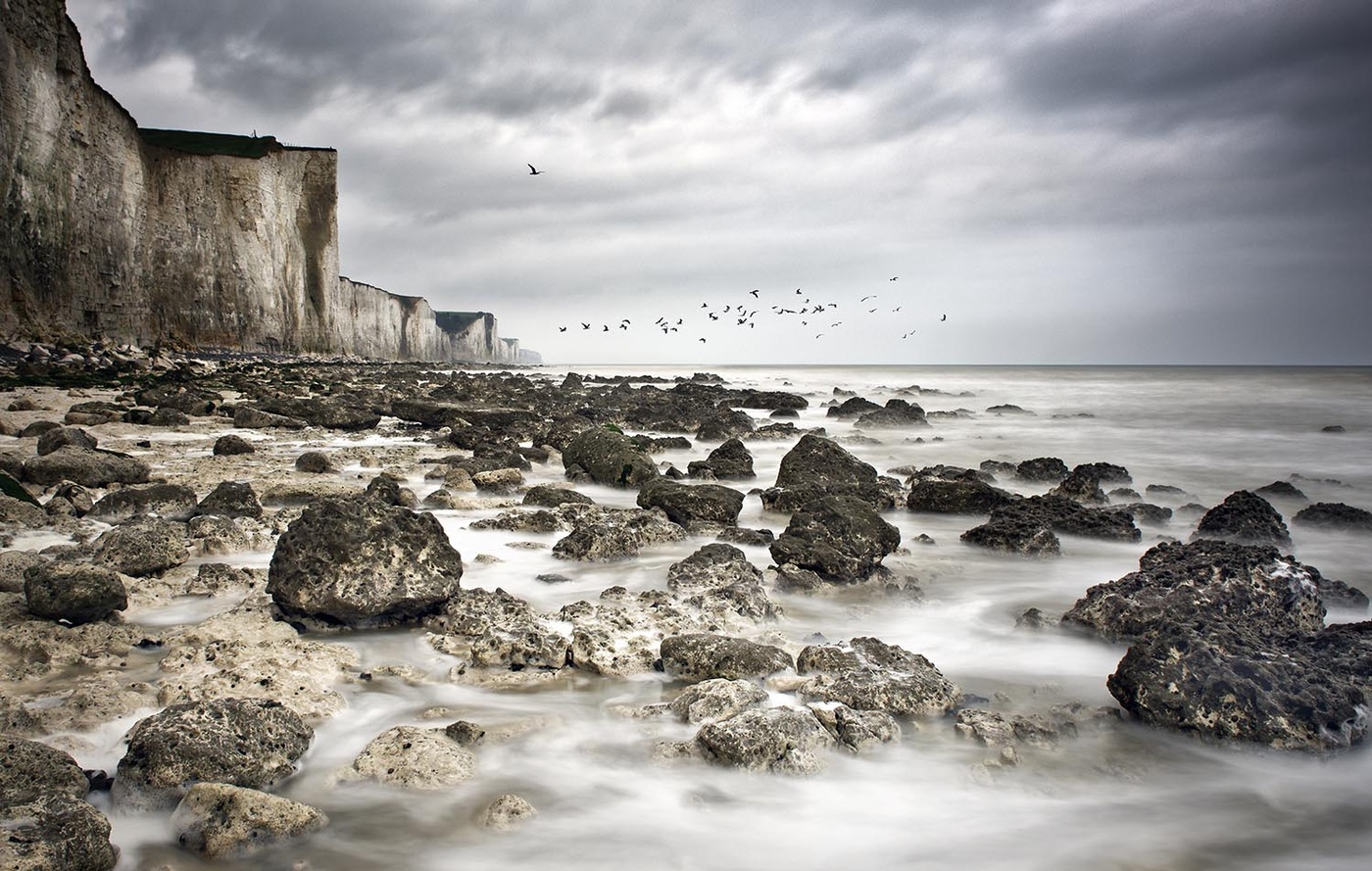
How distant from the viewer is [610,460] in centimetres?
781

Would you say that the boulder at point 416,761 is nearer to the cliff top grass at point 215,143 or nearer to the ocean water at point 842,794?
the ocean water at point 842,794

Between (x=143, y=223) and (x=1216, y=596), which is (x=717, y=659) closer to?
(x=1216, y=596)

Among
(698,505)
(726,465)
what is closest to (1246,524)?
(698,505)

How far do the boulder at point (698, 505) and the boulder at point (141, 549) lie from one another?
3.14 m

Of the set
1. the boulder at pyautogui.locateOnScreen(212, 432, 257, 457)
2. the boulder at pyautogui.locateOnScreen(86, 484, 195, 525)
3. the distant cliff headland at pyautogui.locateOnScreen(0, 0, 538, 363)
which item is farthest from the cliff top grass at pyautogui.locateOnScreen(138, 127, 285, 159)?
the boulder at pyautogui.locateOnScreen(86, 484, 195, 525)

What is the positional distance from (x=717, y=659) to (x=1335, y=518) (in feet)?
21.5

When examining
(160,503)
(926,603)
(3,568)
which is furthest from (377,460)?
(926,603)

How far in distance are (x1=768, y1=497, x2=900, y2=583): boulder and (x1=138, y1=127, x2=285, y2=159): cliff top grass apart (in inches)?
1503

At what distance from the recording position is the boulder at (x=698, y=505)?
591cm

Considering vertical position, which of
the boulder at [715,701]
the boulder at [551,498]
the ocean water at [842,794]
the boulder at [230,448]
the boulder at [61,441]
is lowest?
the ocean water at [842,794]

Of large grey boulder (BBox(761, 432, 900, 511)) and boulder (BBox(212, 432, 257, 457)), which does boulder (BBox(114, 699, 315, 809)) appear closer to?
large grey boulder (BBox(761, 432, 900, 511))

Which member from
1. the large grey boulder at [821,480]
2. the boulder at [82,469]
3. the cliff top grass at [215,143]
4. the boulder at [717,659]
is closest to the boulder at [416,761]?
the boulder at [717,659]

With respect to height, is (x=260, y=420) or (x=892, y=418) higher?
(x=892, y=418)

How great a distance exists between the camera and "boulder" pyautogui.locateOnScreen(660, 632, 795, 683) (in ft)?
9.93
